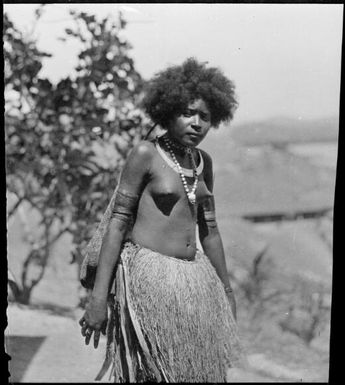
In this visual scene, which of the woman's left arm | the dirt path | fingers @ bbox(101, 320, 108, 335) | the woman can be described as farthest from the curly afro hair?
the dirt path

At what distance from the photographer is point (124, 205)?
3188 millimetres

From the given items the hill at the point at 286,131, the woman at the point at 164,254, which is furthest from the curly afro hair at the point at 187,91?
the hill at the point at 286,131

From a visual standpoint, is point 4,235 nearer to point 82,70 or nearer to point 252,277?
point 82,70

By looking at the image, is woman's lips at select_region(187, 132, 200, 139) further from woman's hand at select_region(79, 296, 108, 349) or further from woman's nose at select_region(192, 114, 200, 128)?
woman's hand at select_region(79, 296, 108, 349)

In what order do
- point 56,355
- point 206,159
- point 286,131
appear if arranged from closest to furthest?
point 206,159 → point 286,131 → point 56,355

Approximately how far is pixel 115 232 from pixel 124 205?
0.11 m

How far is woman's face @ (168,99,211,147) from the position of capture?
3160mm

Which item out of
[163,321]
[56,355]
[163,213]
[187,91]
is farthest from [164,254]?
[56,355]

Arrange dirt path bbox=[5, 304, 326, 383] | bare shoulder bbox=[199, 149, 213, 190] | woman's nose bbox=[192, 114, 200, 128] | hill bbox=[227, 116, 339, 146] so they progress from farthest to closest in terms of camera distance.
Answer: dirt path bbox=[5, 304, 326, 383] → hill bbox=[227, 116, 339, 146] → bare shoulder bbox=[199, 149, 213, 190] → woman's nose bbox=[192, 114, 200, 128]

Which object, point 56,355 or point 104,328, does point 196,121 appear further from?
point 56,355

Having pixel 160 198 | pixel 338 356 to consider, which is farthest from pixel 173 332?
pixel 338 356

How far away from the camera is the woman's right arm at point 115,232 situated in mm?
3172

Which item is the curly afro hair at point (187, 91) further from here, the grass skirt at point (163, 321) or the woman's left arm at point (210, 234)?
the grass skirt at point (163, 321)

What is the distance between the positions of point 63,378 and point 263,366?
1092 mm
